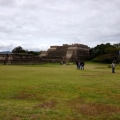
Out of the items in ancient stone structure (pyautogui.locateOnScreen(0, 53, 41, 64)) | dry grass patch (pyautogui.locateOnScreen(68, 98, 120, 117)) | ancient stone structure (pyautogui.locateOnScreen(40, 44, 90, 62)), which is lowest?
dry grass patch (pyautogui.locateOnScreen(68, 98, 120, 117))

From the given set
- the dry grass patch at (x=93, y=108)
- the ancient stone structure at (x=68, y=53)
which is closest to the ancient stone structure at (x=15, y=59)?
the ancient stone structure at (x=68, y=53)

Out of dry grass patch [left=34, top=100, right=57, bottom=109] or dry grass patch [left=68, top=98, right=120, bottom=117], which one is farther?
dry grass patch [left=34, top=100, right=57, bottom=109]

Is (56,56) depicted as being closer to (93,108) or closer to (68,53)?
(68,53)

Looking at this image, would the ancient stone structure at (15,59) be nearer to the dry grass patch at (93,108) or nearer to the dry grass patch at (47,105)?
the dry grass patch at (47,105)

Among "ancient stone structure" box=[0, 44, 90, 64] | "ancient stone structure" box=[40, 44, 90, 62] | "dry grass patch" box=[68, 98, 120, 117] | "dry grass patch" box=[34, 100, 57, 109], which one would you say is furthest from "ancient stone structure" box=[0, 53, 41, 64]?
"dry grass patch" box=[68, 98, 120, 117]

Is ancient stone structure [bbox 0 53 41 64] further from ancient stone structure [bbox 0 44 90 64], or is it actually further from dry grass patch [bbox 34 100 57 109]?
dry grass patch [bbox 34 100 57 109]

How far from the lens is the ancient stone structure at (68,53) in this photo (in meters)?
58.8

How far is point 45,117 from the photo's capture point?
18.7ft

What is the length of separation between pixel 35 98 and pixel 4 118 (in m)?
2.55

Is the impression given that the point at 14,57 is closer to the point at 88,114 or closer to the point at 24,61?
the point at 24,61

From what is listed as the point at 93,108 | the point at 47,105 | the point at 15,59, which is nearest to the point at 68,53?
the point at 15,59

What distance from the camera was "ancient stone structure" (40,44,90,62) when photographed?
5876 cm

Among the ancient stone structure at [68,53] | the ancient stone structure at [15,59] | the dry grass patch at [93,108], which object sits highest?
the ancient stone structure at [68,53]

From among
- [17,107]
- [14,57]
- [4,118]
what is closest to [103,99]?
[17,107]
